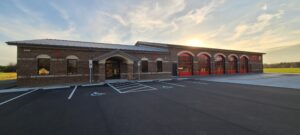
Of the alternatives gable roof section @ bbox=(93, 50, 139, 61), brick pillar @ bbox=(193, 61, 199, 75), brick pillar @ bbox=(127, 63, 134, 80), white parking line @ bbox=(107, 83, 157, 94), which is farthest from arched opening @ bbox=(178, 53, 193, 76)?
white parking line @ bbox=(107, 83, 157, 94)

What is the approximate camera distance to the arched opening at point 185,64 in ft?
72.3

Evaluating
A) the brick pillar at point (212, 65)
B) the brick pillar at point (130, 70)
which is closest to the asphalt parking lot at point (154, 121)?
the brick pillar at point (130, 70)

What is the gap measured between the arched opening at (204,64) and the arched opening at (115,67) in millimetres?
15213

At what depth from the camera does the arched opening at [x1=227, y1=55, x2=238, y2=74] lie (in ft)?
91.0

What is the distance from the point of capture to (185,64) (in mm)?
22688

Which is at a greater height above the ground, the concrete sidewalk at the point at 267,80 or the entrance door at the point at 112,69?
the entrance door at the point at 112,69

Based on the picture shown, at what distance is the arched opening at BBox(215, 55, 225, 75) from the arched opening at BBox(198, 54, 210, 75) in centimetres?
224

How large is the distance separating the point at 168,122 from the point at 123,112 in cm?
198

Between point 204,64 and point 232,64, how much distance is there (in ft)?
29.6

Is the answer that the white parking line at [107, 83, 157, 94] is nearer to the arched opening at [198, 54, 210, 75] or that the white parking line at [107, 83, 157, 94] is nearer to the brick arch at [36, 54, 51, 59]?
the brick arch at [36, 54, 51, 59]

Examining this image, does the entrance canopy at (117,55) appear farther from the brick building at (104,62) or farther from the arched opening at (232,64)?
the arched opening at (232,64)

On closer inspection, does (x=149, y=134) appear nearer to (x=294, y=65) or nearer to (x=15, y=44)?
(x=15, y=44)

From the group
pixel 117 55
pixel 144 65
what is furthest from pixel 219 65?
pixel 117 55

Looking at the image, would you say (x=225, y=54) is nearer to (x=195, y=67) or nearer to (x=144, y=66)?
(x=195, y=67)
